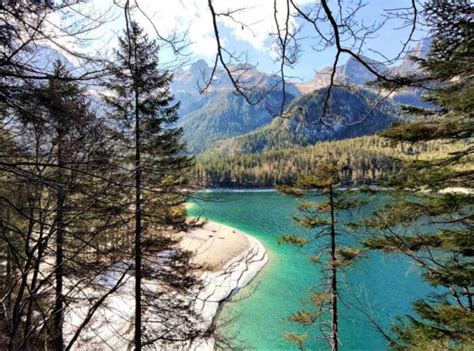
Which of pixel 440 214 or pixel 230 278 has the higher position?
pixel 440 214

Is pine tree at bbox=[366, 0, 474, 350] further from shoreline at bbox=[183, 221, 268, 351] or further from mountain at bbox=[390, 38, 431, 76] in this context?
shoreline at bbox=[183, 221, 268, 351]

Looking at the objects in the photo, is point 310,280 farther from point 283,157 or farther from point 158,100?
point 283,157

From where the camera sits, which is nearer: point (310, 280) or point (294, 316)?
point (294, 316)

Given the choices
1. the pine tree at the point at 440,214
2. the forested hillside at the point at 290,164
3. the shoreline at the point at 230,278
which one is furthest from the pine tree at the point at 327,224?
the forested hillside at the point at 290,164

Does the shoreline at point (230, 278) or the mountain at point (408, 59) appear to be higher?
the mountain at point (408, 59)

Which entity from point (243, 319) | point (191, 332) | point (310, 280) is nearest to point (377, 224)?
point (191, 332)

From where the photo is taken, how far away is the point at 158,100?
7.18 m

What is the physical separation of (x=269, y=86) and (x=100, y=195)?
1.31 metres

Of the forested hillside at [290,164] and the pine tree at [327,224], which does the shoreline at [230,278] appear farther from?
the forested hillside at [290,164]

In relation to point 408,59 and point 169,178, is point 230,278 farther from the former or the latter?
point 408,59

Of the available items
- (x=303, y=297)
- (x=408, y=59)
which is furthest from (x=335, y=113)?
(x=303, y=297)

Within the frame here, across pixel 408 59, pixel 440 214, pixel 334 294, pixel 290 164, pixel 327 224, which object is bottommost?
pixel 334 294

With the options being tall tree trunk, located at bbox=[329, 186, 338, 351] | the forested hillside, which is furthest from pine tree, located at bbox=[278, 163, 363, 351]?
the forested hillside

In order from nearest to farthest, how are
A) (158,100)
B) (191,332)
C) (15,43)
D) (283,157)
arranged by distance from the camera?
(15,43), (191,332), (158,100), (283,157)
